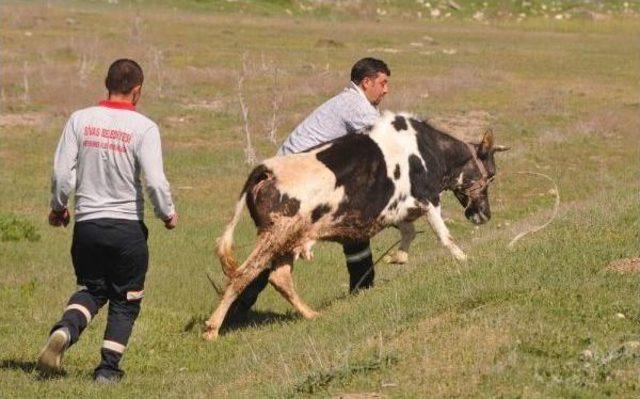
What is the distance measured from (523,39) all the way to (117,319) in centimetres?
5508

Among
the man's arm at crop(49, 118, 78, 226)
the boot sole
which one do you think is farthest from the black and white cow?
the boot sole

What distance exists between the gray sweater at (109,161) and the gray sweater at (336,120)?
2.61 metres

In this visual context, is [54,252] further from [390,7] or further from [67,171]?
[390,7]

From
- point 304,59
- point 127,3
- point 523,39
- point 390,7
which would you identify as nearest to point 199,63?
point 304,59

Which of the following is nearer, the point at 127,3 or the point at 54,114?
the point at 54,114

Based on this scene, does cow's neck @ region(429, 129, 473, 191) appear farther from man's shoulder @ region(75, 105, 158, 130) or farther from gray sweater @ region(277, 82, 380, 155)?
man's shoulder @ region(75, 105, 158, 130)

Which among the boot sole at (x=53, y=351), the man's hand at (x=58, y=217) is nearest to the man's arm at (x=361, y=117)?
the man's hand at (x=58, y=217)

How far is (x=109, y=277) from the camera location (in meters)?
8.85

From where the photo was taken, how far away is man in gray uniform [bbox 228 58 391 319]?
430 inches

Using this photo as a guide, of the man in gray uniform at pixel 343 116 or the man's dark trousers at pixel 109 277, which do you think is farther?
the man in gray uniform at pixel 343 116

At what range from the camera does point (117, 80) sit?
28.4 ft

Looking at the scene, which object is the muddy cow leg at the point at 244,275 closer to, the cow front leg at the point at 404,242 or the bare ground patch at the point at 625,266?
the cow front leg at the point at 404,242

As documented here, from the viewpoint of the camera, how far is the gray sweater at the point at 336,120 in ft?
36.0

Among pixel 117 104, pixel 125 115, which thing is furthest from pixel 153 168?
pixel 117 104
